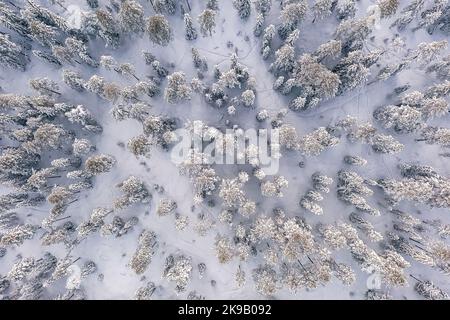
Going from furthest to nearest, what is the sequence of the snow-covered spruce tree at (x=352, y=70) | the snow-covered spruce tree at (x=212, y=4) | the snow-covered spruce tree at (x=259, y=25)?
the snow-covered spruce tree at (x=212, y=4), the snow-covered spruce tree at (x=259, y=25), the snow-covered spruce tree at (x=352, y=70)

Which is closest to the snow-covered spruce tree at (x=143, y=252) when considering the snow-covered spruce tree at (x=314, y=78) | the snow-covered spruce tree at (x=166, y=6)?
the snow-covered spruce tree at (x=314, y=78)

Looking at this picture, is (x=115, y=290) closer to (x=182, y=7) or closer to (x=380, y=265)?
(x=380, y=265)

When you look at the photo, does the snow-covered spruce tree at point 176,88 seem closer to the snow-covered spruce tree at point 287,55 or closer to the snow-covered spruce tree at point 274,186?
the snow-covered spruce tree at point 287,55

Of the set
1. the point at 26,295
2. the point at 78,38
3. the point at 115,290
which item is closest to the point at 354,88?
the point at 78,38

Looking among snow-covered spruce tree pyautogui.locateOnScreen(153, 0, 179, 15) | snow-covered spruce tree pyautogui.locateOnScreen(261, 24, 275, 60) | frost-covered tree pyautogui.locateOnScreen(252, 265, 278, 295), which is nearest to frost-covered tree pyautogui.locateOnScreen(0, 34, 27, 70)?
snow-covered spruce tree pyautogui.locateOnScreen(153, 0, 179, 15)

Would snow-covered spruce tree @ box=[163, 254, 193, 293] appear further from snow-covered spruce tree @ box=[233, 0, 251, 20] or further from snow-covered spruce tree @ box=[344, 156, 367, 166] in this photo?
snow-covered spruce tree @ box=[233, 0, 251, 20]

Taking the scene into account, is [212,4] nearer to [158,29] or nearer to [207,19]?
Answer: [207,19]
